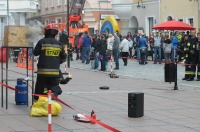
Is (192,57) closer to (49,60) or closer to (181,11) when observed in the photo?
(49,60)

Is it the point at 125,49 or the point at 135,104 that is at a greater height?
the point at 125,49

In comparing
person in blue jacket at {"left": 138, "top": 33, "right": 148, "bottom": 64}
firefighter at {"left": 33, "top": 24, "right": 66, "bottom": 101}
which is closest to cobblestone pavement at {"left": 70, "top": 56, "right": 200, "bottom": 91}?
person in blue jacket at {"left": 138, "top": 33, "right": 148, "bottom": 64}

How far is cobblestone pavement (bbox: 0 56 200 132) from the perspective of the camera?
1134 cm

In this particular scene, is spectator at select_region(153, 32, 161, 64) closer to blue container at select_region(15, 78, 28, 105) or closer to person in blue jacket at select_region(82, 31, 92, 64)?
person in blue jacket at select_region(82, 31, 92, 64)

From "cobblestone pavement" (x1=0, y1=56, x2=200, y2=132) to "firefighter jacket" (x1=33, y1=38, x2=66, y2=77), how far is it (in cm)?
97

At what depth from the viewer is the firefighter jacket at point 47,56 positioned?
13242mm

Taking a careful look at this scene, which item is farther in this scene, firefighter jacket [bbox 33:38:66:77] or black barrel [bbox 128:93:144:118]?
firefighter jacket [bbox 33:38:66:77]

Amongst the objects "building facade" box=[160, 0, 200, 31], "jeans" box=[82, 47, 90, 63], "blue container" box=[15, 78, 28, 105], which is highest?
"building facade" box=[160, 0, 200, 31]

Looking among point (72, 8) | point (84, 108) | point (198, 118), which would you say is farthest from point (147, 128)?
point (72, 8)

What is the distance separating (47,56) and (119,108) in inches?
88.1

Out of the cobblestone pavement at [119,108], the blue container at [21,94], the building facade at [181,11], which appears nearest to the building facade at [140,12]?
the building facade at [181,11]

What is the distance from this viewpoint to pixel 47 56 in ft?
43.4

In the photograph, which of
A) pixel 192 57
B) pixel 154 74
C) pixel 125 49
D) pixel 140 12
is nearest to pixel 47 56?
pixel 192 57

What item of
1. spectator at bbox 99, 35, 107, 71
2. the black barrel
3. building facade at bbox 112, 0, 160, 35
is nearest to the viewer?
the black barrel
